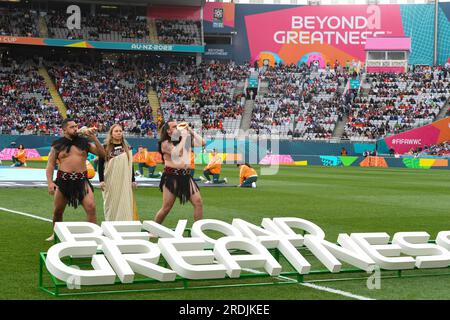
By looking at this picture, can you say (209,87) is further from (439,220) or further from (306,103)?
(439,220)

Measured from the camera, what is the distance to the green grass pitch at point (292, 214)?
8688mm

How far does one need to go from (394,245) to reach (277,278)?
1659 millimetres

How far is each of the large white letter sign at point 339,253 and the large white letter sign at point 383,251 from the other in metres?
0.09

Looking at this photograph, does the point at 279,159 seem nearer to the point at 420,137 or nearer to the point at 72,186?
the point at 420,137

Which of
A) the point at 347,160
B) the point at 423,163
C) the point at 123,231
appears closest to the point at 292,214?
the point at 123,231

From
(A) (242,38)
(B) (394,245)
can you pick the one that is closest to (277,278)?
(B) (394,245)

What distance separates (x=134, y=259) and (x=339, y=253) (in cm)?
260

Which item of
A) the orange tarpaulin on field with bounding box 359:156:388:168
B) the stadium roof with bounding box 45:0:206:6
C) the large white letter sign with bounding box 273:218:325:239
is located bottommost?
the orange tarpaulin on field with bounding box 359:156:388:168

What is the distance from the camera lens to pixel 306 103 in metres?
64.4

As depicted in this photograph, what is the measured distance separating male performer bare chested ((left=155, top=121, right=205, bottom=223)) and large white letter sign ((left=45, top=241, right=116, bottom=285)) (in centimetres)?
389

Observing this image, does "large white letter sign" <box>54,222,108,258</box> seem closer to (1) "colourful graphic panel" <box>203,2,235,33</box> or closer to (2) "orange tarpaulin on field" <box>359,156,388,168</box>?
(2) "orange tarpaulin on field" <box>359,156,388,168</box>

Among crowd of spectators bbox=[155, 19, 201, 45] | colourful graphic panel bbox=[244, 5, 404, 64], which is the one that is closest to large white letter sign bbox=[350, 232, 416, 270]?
crowd of spectators bbox=[155, 19, 201, 45]

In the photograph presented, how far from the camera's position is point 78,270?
8.55 metres

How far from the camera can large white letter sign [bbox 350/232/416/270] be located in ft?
31.6
